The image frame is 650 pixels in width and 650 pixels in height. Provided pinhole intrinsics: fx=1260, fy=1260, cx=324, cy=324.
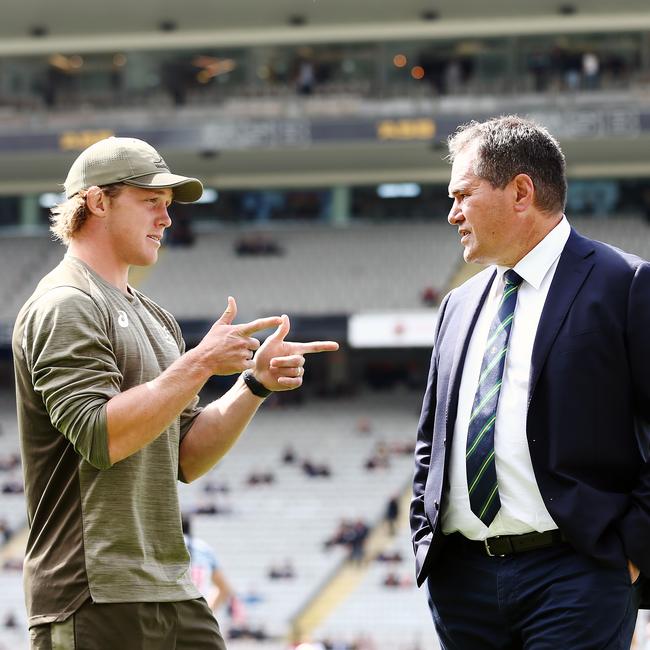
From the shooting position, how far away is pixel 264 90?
30.2 m

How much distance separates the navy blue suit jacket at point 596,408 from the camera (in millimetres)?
3520

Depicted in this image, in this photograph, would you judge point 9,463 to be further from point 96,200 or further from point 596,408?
point 596,408

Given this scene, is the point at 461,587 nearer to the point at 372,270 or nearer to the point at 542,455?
the point at 542,455

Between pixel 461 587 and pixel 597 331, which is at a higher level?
pixel 597 331

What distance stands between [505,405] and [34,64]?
30.2 m

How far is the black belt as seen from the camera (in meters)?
3.62

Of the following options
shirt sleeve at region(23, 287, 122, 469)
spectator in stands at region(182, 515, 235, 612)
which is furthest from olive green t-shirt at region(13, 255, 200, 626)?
spectator in stands at region(182, 515, 235, 612)

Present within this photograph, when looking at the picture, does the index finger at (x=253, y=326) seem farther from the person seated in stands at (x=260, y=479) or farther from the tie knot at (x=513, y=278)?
the person seated in stands at (x=260, y=479)

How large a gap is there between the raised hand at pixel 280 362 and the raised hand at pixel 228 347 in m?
0.36

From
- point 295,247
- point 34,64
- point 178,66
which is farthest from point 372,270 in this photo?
point 34,64

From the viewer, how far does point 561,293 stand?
3744mm

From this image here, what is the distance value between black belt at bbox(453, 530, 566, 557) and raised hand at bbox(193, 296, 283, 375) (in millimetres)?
903

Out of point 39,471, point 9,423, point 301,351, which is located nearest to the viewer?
point 39,471

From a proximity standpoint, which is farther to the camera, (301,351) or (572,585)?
(301,351)
